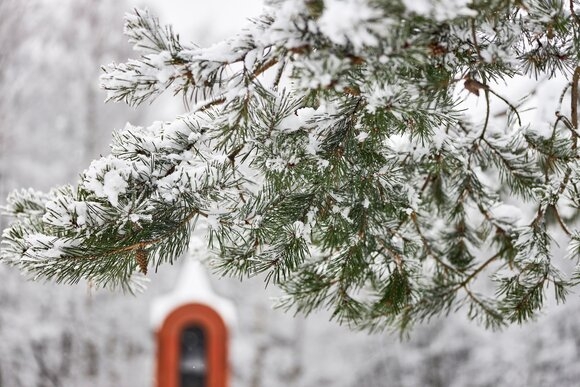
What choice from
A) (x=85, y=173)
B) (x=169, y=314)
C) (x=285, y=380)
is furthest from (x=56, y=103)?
(x=85, y=173)

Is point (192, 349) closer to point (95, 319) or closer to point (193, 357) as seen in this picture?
point (193, 357)

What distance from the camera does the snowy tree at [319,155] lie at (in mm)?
1275

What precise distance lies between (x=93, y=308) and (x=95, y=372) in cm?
99

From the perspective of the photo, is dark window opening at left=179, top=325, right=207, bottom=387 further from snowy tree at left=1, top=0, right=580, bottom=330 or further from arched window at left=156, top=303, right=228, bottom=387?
snowy tree at left=1, top=0, right=580, bottom=330

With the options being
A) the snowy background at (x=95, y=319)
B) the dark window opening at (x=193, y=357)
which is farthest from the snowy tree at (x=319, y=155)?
the snowy background at (x=95, y=319)

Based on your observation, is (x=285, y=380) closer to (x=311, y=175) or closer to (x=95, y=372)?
(x=95, y=372)

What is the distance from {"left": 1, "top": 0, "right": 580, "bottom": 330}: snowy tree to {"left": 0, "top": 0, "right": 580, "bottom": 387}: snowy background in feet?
19.2

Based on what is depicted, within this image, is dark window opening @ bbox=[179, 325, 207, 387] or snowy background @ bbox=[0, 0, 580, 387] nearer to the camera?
dark window opening @ bbox=[179, 325, 207, 387]

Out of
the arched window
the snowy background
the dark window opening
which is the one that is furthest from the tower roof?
the snowy background

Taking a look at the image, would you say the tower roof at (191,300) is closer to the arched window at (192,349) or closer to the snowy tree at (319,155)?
the arched window at (192,349)

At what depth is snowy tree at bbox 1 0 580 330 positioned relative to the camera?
4.18 feet

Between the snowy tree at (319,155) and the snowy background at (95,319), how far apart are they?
5846mm

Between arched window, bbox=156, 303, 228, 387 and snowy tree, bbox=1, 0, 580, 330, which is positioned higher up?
Result: arched window, bbox=156, 303, 228, 387

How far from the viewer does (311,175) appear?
1.60m
